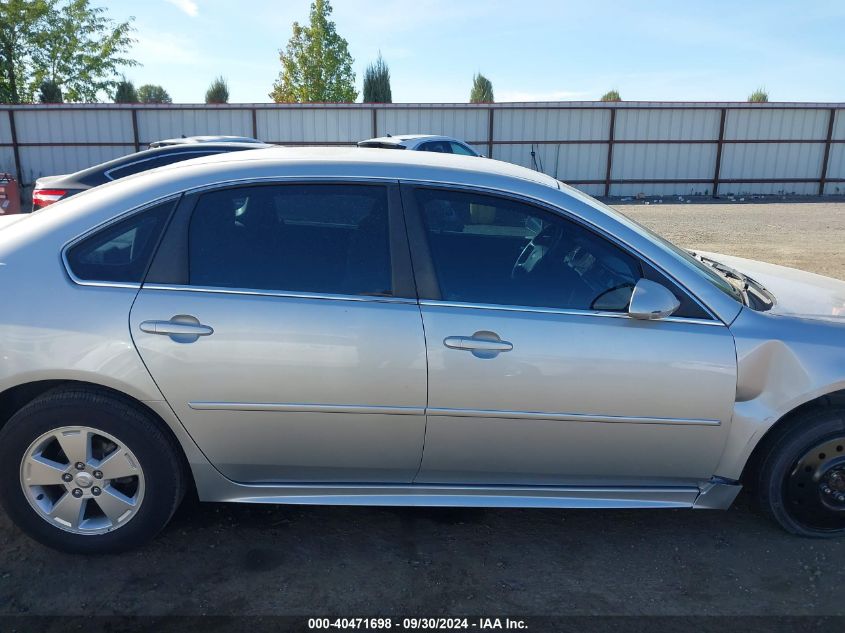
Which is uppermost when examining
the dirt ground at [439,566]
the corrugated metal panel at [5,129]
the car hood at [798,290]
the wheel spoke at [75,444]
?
the corrugated metal panel at [5,129]

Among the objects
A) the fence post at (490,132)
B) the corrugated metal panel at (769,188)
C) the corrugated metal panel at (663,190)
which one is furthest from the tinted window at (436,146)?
the corrugated metal panel at (769,188)

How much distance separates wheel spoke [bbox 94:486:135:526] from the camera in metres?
2.82

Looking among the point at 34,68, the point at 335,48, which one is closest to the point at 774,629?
the point at 335,48

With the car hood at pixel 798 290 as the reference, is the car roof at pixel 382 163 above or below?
above

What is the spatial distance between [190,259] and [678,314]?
203 cm

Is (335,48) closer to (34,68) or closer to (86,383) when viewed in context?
(34,68)

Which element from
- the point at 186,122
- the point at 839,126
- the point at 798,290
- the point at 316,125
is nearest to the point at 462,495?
the point at 798,290

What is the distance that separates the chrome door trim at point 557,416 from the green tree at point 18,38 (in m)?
32.9

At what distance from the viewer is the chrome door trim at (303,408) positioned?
2721 mm

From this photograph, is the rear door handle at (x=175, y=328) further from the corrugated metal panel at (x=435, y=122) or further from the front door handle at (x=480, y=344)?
the corrugated metal panel at (x=435, y=122)

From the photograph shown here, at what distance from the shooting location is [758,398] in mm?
2789

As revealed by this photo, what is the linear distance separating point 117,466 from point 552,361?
6.04 feet

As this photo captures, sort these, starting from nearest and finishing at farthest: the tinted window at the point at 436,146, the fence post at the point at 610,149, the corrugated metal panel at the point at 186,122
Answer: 1. the tinted window at the point at 436,146
2. the corrugated metal panel at the point at 186,122
3. the fence post at the point at 610,149

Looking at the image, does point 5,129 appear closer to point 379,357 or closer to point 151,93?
point 379,357
